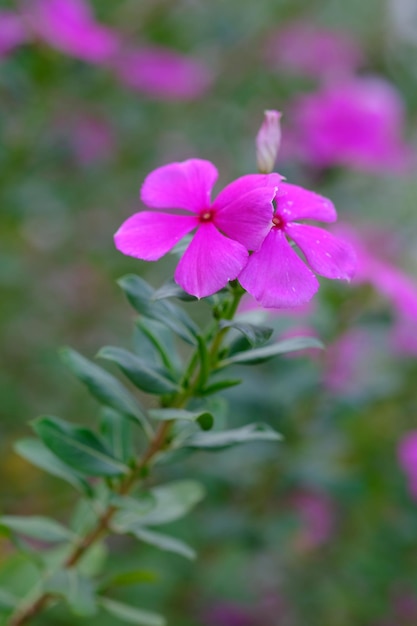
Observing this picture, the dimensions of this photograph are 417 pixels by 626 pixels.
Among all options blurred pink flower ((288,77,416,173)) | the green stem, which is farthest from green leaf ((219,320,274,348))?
blurred pink flower ((288,77,416,173))

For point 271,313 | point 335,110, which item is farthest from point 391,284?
point 335,110

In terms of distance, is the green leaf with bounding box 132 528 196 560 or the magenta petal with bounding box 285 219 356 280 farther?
the green leaf with bounding box 132 528 196 560

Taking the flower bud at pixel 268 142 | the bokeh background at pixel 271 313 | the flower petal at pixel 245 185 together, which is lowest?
the bokeh background at pixel 271 313

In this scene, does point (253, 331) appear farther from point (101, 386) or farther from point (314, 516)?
point (314, 516)

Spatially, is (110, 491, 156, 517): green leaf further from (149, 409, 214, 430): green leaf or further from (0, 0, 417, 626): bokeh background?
(0, 0, 417, 626): bokeh background

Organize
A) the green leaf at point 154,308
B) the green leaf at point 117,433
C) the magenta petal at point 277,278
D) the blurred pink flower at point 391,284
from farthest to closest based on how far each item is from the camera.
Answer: the blurred pink flower at point 391,284, the green leaf at point 117,433, the green leaf at point 154,308, the magenta petal at point 277,278

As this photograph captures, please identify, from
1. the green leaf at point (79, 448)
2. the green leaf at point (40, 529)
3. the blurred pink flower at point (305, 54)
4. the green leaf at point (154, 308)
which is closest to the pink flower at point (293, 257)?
the green leaf at point (154, 308)

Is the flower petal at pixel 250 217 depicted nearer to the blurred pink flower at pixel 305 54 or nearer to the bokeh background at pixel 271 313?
the bokeh background at pixel 271 313
